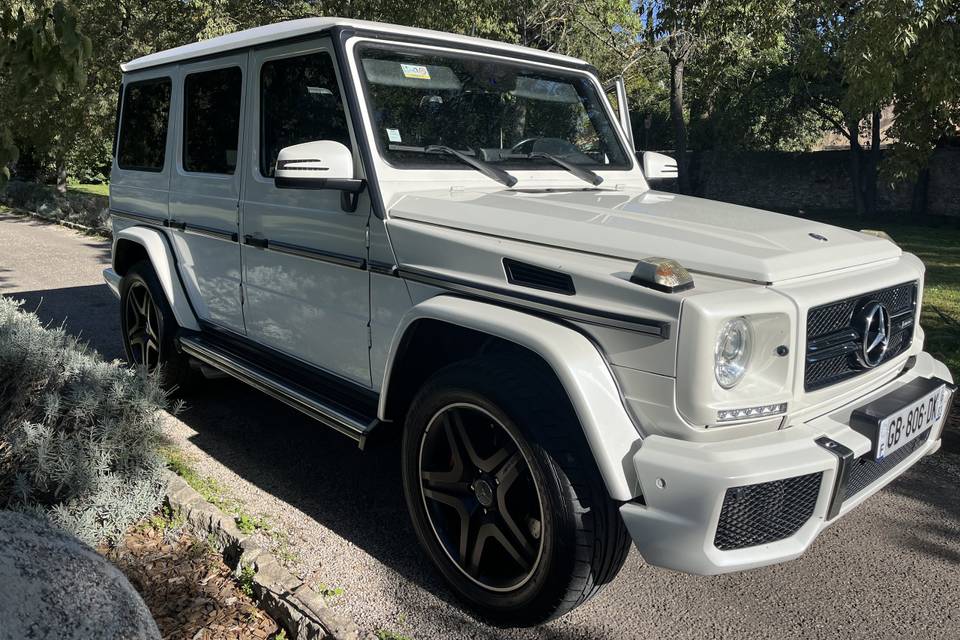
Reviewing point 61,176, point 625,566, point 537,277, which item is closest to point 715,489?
point 537,277

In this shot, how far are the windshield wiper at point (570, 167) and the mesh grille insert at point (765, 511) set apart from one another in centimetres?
199

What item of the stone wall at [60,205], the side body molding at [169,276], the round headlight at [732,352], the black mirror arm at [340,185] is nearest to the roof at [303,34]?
the black mirror arm at [340,185]

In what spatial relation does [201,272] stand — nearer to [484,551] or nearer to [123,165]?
[123,165]

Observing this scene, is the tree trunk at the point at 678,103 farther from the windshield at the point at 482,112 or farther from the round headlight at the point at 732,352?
the round headlight at the point at 732,352

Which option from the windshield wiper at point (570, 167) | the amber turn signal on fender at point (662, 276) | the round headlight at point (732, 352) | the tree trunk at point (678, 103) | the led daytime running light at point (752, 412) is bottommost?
the led daytime running light at point (752, 412)

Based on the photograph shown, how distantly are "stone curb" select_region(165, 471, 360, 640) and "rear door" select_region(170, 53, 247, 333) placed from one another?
117 centimetres

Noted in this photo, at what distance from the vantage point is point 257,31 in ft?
13.5

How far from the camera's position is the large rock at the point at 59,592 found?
1957 millimetres

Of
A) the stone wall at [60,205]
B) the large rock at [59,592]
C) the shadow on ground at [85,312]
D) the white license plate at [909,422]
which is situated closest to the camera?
the large rock at [59,592]

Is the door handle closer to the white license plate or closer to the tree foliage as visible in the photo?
the tree foliage

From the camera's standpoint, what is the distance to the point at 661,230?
2896 millimetres

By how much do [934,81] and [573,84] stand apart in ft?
10.3

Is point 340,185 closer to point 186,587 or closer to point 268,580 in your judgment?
point 268,580

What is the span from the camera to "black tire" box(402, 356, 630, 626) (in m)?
2.60
